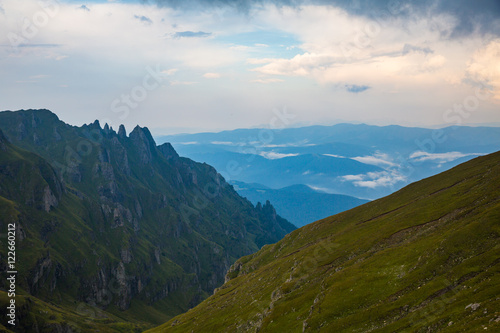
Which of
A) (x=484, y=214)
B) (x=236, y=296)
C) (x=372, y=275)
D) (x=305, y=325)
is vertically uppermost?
(x=484, y=214)

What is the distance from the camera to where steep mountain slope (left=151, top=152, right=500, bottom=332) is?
164 feet

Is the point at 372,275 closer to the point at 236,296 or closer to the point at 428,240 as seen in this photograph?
the point at 428,240

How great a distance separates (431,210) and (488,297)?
5940 centimetres

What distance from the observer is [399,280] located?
64.5 m

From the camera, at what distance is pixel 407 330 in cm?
4859

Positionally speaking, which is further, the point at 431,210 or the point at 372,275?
the point at 431,210

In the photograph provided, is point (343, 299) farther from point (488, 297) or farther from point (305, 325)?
point (488, 297)

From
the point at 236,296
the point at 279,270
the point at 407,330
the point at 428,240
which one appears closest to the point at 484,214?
the point at 428,240

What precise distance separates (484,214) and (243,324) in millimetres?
56252

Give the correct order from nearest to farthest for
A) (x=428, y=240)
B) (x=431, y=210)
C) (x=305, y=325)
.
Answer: (x=305, y=325) < (x=428, y=240) < (x=431, y=210)

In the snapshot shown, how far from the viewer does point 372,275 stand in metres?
70.4

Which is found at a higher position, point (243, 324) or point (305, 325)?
point (305, 325)

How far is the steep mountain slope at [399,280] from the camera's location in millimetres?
50000

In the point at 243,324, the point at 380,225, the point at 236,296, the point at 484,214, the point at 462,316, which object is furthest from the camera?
the point at 236,296
